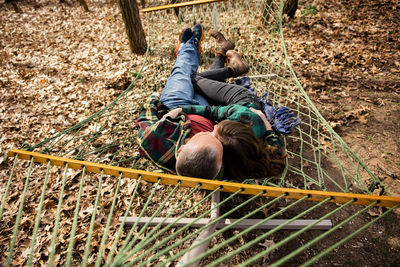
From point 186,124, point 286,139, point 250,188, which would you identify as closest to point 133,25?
point 186,124

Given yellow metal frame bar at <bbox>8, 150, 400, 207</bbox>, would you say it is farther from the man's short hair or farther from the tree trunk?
the tree trunk

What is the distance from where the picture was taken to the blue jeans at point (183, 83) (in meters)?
2.15

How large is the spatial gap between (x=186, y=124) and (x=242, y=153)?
54cm

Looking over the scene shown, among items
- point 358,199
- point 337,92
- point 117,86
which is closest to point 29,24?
point 117,86

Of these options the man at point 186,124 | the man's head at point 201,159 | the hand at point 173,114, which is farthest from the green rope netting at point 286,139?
the man's head at point 201,159

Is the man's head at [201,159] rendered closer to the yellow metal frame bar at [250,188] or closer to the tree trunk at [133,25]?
the yellow metal frame bar at [250,188]

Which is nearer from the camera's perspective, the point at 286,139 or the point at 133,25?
the point at 286,139

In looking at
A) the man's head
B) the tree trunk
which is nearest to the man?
the man's head

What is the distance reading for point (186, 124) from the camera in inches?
68.7

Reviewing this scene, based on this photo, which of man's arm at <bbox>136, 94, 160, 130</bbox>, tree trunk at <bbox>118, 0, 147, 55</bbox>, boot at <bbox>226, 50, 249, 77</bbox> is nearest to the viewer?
man's arm at <bbox>136, 94, 160, 130</bbox>

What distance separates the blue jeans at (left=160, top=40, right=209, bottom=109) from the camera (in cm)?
215

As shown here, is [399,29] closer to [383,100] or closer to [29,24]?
[383,100]

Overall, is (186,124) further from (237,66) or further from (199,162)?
(237,66)

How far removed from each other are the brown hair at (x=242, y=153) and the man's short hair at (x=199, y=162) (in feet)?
0.57
